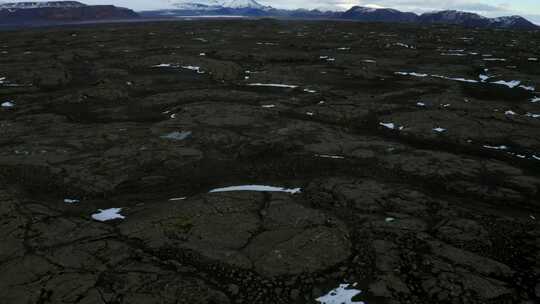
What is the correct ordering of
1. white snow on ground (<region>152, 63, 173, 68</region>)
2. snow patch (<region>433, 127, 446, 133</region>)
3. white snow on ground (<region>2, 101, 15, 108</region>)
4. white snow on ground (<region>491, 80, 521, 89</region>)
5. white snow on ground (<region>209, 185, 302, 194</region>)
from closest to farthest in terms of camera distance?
white snow on ground (<region>209, 185, 302, 194</region>) → snow patch (<region>433, 127, 446, 133</region>) → white snow on ground (<region>2, 101, 15, 108</region>) → white snow on ground (<region>491, 80, 521, 89</region>) → white snow on ground (<region>152, 63, 173, 68</region>)

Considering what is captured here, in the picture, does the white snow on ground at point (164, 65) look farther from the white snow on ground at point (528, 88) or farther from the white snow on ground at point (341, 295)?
the white snow on ground at point (341, 295)

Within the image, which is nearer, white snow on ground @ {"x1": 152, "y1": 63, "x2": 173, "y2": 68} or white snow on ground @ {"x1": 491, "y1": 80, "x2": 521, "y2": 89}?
white snow on ground @ {"x1": 491, "y1": 80, "x2": 521, "y2": 89}

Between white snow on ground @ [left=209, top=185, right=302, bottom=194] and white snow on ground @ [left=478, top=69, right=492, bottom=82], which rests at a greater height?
white snow on ground @ [left=478, top=69, right=492, bottom=82]

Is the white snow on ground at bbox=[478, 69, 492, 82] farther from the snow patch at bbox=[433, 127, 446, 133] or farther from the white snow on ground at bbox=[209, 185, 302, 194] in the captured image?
the white snow on ground at bbox=[209, 185, 302, 194]

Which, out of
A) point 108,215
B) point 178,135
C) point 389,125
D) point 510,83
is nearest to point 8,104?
point 178,135

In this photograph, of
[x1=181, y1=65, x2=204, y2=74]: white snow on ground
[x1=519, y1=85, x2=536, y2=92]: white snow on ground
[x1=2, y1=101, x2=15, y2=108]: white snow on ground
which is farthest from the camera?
[x1=181, y1=65, x2=204, y2=74]: white snow on ground

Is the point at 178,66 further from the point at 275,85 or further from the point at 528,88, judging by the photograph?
the point at 528,88

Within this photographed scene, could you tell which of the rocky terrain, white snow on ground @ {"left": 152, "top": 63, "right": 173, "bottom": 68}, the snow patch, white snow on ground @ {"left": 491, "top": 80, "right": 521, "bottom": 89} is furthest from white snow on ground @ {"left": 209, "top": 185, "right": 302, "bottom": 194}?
white snow on ground @ {"left": 152, "top": 63, "right": 173, "bottom": 68}
